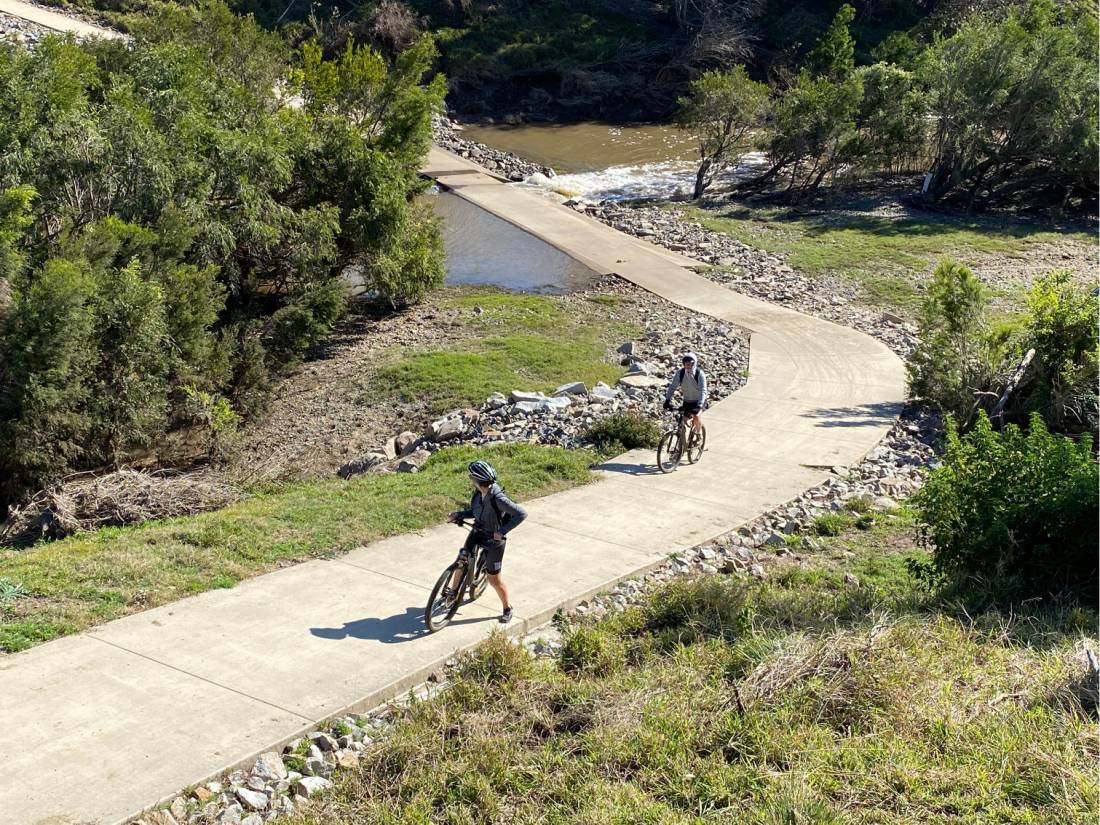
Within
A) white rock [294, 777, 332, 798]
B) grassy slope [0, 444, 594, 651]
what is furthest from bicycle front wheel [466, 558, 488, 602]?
white rock [294, 777, 332, 798]

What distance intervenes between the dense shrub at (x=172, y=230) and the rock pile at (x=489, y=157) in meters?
13.6

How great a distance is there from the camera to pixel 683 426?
45.3ft

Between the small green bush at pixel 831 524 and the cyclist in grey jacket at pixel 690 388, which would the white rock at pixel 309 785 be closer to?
the small green bush at pixel 831 524

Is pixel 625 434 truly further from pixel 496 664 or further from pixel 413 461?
pixel 496 664

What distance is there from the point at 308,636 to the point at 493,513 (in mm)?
1772

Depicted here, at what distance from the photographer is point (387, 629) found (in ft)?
28.7

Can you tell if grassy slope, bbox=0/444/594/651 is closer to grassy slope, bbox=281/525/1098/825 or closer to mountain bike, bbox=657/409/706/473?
mountain bike, bbox=657/409/706/473

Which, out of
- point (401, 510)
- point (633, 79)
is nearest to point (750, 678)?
point (401, 510)

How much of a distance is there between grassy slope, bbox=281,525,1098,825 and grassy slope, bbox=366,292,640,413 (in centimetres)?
986

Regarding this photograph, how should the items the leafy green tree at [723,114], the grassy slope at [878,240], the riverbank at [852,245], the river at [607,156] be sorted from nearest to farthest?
the riverbank at [852,245] → the grassy slope at [878,240] → the leafy green tree at [723,114] → the river at [607,156]

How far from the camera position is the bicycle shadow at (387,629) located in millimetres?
8549

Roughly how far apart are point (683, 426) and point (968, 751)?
7.75 metres

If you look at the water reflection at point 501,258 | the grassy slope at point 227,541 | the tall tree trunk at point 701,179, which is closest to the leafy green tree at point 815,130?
the tall tree trunk at point 701,179

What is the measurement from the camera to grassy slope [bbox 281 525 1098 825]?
5941 mm
